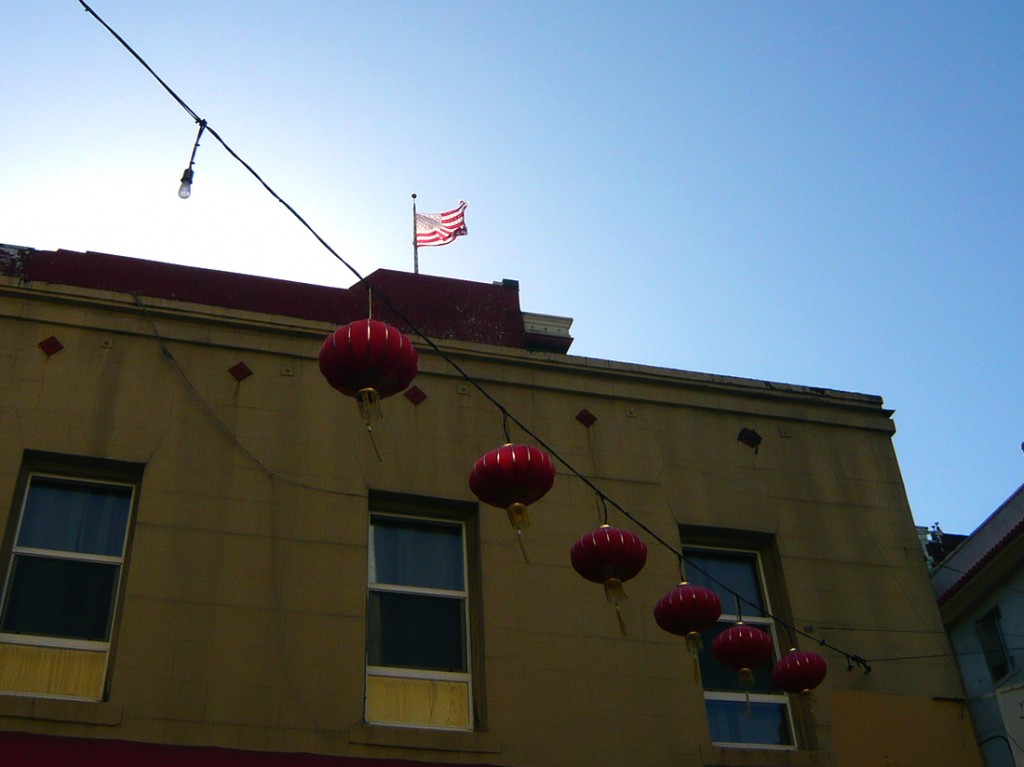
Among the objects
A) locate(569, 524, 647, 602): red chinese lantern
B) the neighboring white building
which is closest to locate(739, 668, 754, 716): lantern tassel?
locate(569, 524, 647, 602): red chinese lantern

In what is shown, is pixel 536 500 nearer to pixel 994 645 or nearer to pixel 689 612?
pixel 689 612

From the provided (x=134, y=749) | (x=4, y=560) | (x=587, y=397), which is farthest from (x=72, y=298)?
(x=587, y=397)

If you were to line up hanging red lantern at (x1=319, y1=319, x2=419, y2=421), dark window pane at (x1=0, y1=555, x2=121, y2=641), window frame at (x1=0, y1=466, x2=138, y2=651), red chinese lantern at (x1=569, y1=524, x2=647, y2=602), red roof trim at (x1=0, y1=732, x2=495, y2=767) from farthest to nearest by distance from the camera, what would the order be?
dark window pane at (x1=0, y1=555, x2=121, y2=641) < window frame at (x1=0, y1=466, x2=138, y2=651) < red chinese lantern at (x1=569, y1=524, x2=647, y2=602) < red roof trim at (x1=0, y1=732, x2=495, y2=767) < hanging red lantern at (x1=319, y1=319, x2=419, y2=421)

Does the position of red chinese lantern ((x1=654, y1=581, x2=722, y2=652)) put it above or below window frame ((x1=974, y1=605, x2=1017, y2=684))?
below

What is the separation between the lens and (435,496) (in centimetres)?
1265

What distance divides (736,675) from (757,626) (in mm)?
758

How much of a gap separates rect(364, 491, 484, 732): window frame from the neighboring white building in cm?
550

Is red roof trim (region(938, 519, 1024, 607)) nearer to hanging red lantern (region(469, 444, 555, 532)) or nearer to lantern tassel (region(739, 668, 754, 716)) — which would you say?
lantern tassel (region(739, 668, 754, 716))

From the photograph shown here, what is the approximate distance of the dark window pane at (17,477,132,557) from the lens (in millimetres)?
11508

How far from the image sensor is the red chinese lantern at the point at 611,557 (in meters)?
10.6

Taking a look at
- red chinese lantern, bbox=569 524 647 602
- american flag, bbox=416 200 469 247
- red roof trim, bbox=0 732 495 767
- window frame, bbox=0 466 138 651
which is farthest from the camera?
american flag, bbox=416 200 469 247

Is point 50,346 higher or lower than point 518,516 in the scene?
higher

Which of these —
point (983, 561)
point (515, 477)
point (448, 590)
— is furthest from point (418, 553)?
point (983, 561)

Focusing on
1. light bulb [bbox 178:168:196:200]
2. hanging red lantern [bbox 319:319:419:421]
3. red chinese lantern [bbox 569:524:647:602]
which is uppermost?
light bulb [bbox 178:168:196:200]
